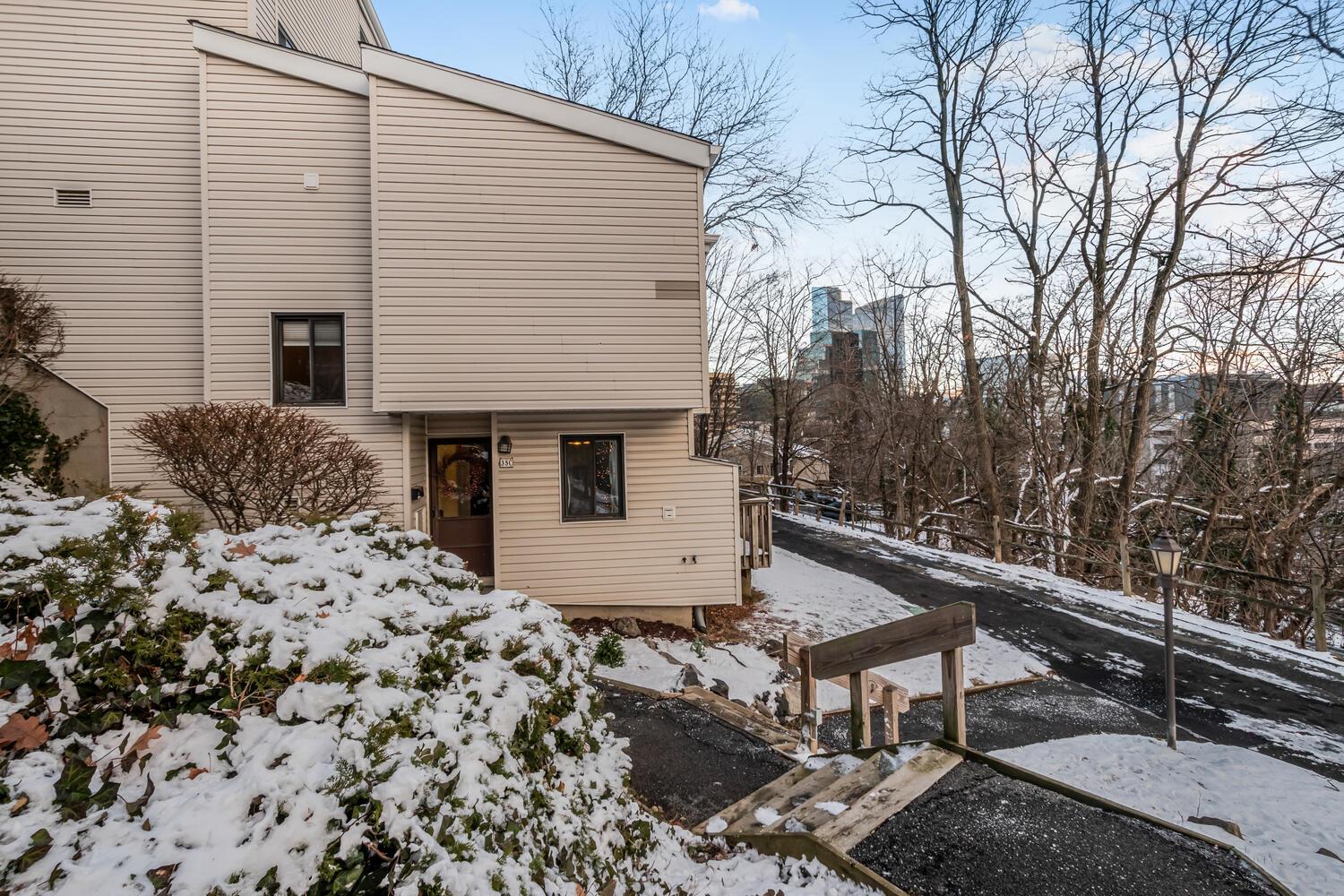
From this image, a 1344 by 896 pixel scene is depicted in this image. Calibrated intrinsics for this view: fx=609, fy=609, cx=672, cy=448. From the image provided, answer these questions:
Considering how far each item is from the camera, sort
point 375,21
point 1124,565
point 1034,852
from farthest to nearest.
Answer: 1. point 375,21
2. point 1124,565
3. point 1034,852

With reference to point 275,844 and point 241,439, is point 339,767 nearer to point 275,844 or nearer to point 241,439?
point 275,844

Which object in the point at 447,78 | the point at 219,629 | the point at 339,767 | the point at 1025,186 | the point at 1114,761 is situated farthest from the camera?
the point at 1025,186

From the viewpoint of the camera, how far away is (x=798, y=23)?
1359cm

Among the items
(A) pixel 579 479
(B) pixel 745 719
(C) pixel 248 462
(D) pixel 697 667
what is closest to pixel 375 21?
(A) pixel 579 479

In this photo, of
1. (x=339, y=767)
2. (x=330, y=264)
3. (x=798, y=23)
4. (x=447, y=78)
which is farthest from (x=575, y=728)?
(x=798, y=23)

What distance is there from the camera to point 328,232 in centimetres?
745

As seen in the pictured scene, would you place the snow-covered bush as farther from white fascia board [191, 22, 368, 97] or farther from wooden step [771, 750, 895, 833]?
white fascia board [191, 22, 368, 97]

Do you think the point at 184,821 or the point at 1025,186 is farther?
the point at 1025,186

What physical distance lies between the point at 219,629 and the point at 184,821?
25.4 inches

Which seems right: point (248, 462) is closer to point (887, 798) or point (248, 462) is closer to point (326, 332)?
point (326, 332)

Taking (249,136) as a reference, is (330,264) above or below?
below

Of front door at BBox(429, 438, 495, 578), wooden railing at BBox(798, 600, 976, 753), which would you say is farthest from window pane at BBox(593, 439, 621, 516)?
wooden railing at BBox(798, 600, 976, 753)

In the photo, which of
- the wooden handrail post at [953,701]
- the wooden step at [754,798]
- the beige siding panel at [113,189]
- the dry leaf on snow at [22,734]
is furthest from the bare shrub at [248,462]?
the wooden handrail post at [953,701]

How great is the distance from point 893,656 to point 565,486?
18.0 feet
